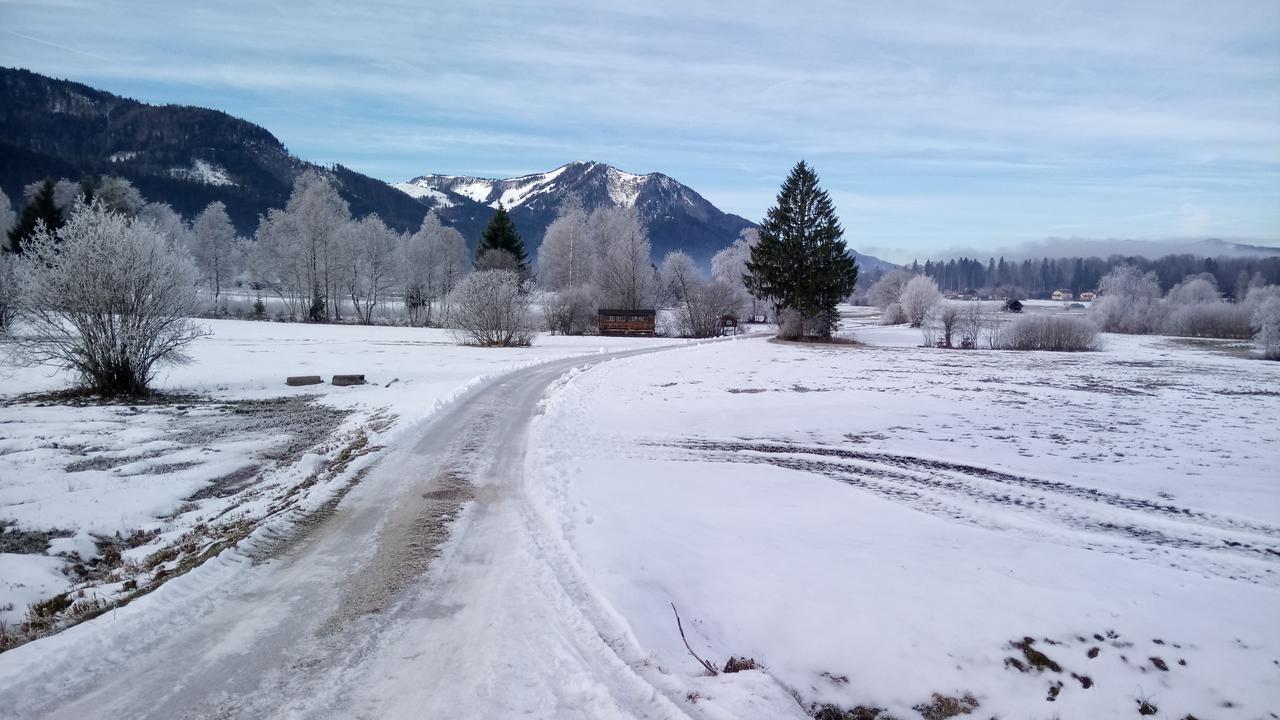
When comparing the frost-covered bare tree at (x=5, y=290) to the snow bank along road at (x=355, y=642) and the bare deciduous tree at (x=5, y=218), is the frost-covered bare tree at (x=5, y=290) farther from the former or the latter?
the bare deciduous tree at (x=5, y=218)

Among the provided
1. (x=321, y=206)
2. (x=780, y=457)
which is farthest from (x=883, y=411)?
(x=321, y=206)

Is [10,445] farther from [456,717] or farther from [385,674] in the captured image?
[456,717]

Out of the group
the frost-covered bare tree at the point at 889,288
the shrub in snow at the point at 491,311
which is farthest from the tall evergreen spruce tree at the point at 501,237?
the frost-covered bare tree at the point at 889,288

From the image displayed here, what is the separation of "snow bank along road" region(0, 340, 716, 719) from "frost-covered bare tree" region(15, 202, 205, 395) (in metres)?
17.3

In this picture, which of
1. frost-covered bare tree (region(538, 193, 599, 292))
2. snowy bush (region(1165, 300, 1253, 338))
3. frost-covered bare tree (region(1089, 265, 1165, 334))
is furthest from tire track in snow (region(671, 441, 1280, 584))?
snowy bush (region(1165, 300, 1253, 338))

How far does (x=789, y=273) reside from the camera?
46969 mm

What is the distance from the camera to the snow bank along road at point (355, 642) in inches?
160

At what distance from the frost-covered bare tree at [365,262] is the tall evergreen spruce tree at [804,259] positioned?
39600 millimetres

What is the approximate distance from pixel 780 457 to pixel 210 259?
77643mm

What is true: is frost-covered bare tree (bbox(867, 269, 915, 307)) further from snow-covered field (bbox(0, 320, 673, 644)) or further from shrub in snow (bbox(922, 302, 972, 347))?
snow-covered field (bbox(0, 320, 673, 644))

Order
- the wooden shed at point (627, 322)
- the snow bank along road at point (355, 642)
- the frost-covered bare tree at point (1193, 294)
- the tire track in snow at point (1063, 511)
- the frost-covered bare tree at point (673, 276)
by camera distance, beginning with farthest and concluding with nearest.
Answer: the frost-covered bare tree at point (673, 276)
the frost-covered bare tree at point (1193, 294)
the wooden shed at point (627, 322)
the tire track in snow at point (1063, 511)
the snow bank along road at point (355, 642)

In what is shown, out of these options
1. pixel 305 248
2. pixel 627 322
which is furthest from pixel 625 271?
pixel 305 248

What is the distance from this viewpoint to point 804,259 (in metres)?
46.6

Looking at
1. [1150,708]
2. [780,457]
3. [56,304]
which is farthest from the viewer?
[56,304]
